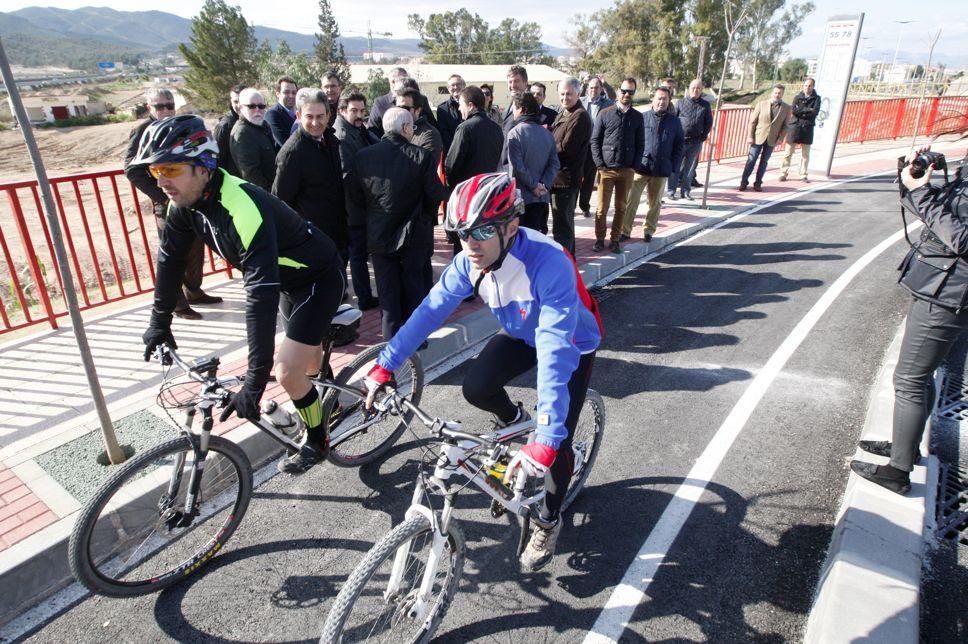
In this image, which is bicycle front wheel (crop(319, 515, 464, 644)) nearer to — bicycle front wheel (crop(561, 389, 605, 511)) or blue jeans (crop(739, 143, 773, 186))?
bicycle front wheel (crop(561, 389, 605, 511))

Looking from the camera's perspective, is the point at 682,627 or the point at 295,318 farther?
the point at 295,318

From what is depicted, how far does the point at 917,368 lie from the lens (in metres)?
3.38

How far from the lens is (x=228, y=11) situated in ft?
245

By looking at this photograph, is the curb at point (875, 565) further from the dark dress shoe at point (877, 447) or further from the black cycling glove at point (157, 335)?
the black cycling glove at point (157, 335)

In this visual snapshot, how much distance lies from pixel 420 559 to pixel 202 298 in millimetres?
4985

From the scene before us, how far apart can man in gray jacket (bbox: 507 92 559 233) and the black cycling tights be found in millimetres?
3712

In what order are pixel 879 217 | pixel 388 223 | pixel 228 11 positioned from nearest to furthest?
pixel 388 223, pixel 879 217, pixel 228 11

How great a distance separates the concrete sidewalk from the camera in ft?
Result: 10.1

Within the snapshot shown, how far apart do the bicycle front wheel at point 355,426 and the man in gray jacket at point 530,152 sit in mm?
3252

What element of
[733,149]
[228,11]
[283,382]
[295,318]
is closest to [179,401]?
[283,382]

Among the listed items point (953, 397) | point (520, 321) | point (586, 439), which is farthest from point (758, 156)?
point (520, 321)

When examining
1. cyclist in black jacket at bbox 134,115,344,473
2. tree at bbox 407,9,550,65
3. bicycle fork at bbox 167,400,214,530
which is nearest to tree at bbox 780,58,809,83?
tree at bbox 407,9,550,65

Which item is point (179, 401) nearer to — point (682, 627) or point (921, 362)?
point (682, 627)

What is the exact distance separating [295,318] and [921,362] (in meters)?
3.71
